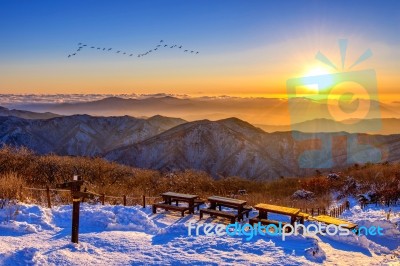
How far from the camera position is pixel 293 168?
311 ft

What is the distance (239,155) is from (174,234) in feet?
274

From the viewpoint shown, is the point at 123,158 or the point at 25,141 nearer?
the point at 123,158

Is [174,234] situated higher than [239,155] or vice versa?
[174,234]

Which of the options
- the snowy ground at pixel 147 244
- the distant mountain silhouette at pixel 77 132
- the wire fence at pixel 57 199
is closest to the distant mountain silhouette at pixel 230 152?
the distant mountain silhouette at pixel 77 132

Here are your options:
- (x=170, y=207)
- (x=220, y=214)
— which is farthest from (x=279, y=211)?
(x=170, y=207)

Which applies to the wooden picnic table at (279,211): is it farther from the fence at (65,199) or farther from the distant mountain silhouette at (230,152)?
the distant mountain silhouette at (230,152)

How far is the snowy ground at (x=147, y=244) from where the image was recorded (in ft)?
31.3

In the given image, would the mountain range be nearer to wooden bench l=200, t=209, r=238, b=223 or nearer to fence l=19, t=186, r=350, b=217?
fence l=19, t=186, r=350, b=217

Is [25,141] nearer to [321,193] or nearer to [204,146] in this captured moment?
[204,146]

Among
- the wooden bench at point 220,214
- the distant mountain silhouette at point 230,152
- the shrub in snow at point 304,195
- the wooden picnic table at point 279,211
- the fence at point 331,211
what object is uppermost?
the wooden picnic table at point 279,211

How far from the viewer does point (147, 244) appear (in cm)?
1078

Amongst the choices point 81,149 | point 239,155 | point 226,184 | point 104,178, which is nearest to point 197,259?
point 104,178

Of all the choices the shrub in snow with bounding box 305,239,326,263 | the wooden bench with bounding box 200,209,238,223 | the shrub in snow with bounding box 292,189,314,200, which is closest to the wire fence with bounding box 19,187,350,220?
the wooden bench with bounding box 200,209,238,223

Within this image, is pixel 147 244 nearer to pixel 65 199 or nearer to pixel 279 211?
pixel 279 211
